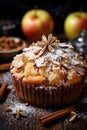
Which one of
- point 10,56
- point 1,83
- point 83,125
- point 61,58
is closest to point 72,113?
point 83,125

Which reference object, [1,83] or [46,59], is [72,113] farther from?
[1,83]

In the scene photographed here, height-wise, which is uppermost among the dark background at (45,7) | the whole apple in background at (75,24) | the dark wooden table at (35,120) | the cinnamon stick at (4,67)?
the dark background at (45,7)

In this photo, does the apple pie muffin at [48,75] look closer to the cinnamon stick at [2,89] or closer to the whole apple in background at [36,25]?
the cinnamon stick at [2,89]

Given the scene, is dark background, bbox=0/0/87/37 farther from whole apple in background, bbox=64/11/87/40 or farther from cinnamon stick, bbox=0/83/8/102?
cinnamon stick, bbox=0/83/8/102

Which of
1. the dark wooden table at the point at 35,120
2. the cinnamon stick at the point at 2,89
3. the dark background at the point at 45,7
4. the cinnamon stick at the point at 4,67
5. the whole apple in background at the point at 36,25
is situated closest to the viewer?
the dark wooden table at the point at 35,120

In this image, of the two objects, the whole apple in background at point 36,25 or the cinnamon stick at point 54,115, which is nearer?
the cinnamon stick at point 54,115

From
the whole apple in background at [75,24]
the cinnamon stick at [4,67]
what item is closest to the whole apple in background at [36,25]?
the whole apple in background at [75,24]

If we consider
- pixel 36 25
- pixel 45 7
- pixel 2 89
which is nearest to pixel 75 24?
pixel 36 25

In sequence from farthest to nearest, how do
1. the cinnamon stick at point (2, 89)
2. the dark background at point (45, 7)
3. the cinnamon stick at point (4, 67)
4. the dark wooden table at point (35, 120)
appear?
the dark background at point (45, 7)
the cinnamon stick at point (4, 67)
the cinnamon stick at point (2, 89)
the dark wooden table at point (35, 120)
